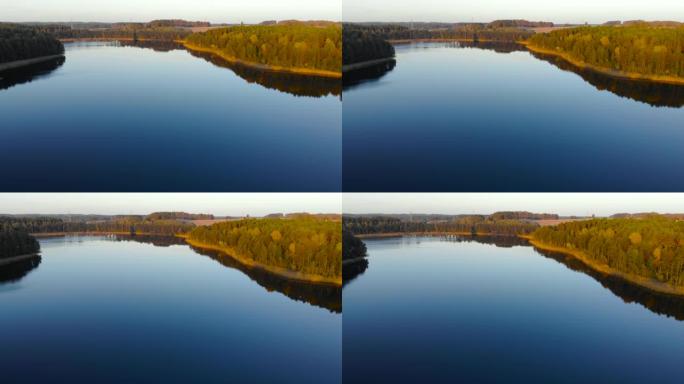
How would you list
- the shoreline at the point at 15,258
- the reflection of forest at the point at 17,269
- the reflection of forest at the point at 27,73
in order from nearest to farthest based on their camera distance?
the reflection of forest at the point at 27,73
the reflection of forest at the point at 17,269
the shoreline at the point at 15,258

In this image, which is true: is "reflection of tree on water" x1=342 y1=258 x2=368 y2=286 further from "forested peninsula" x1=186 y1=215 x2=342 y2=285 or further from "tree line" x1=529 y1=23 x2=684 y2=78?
"tree line" x1=529 y1=23 x2=684 y2=78

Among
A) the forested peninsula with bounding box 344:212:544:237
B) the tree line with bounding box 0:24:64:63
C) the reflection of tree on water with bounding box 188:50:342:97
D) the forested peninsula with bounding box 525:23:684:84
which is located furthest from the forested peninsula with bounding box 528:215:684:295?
the tree line with bounding box 0:24:64:63

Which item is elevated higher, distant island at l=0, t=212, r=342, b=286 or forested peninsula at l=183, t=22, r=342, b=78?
forested peninsula at l=183, t=22, r=342, b=78

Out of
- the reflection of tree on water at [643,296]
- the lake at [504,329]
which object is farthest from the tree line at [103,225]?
the reflection of tree on water at [643,296]

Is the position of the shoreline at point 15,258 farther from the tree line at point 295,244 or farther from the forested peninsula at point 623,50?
the forested peninsula at point 623,50

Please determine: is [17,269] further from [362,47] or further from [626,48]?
[626,48]

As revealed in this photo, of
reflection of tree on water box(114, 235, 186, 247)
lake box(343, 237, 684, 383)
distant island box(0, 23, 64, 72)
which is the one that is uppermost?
distant island box(0, 23, 64, 72)
